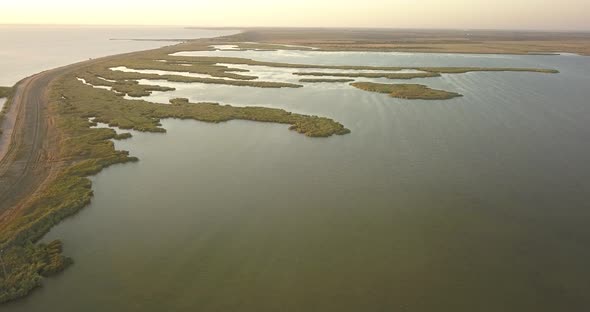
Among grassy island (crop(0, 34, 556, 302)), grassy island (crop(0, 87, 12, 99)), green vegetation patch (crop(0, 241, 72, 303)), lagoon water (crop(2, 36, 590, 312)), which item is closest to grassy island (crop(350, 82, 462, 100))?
grassy island (crop(0, 34, 556, 302))

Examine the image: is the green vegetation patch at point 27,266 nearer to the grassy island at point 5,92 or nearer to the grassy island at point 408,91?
the grassy island at point 5,92

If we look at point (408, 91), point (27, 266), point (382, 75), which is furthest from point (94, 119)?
point (382, 75)

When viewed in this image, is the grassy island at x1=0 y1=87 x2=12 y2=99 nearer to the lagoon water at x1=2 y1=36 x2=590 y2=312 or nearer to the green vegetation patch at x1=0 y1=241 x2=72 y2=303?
the lagoon water at x1=2 y1=36 x2=590 y2=312

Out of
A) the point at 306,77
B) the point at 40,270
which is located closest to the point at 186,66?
the point at 306,77

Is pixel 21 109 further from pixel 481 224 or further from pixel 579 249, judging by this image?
pixel 579 249

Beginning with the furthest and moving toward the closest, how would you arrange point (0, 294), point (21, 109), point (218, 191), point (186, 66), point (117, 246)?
point (186, 66)
point (21, 109)
point (218, 191)
point (117, 246)
point (0, 294)

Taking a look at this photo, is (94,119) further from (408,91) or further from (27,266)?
(408,91)

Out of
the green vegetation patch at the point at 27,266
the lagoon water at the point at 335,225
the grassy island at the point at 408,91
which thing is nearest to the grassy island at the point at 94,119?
the green vegetation patch at the point at 27,266
